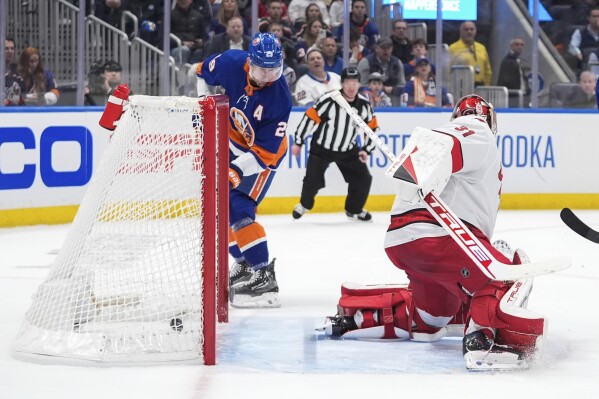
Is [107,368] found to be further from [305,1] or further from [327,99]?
[305,1]

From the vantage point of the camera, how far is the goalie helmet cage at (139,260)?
151 inches

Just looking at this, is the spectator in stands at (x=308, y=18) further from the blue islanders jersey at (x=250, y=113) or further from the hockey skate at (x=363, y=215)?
the blue islanders jersey at (x=250, y=113)

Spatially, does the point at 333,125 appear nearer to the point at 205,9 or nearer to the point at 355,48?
the point at 355,48

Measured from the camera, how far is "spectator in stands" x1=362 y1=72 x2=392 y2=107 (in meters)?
9.34

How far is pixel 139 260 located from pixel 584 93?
21.2ft

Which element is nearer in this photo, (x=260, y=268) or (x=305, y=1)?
(x=260, y=268)

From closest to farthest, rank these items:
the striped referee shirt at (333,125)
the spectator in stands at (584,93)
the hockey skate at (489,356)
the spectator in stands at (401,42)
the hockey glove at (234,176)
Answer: the hockey skate at (489,356), the hockey glove at (234,176), the striped referee shirt at (333,125), the spectator in stands at (401,42), the spectator in stands at (584,93)

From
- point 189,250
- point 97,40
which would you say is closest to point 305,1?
point 97,40

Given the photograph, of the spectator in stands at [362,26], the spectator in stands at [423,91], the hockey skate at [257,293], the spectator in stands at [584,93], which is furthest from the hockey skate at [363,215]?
the hockey skate at [257,293]

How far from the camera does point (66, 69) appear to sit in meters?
8.27

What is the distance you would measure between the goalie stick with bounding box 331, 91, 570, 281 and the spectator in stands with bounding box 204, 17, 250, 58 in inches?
206

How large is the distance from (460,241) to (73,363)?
134cm

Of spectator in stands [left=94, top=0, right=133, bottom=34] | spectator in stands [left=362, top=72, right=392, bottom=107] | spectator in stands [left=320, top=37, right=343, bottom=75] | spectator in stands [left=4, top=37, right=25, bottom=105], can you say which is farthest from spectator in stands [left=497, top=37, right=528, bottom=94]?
spectator in stands [left=4, top=37, right=25, bottom=105]

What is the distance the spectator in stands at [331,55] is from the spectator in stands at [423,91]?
59cm
